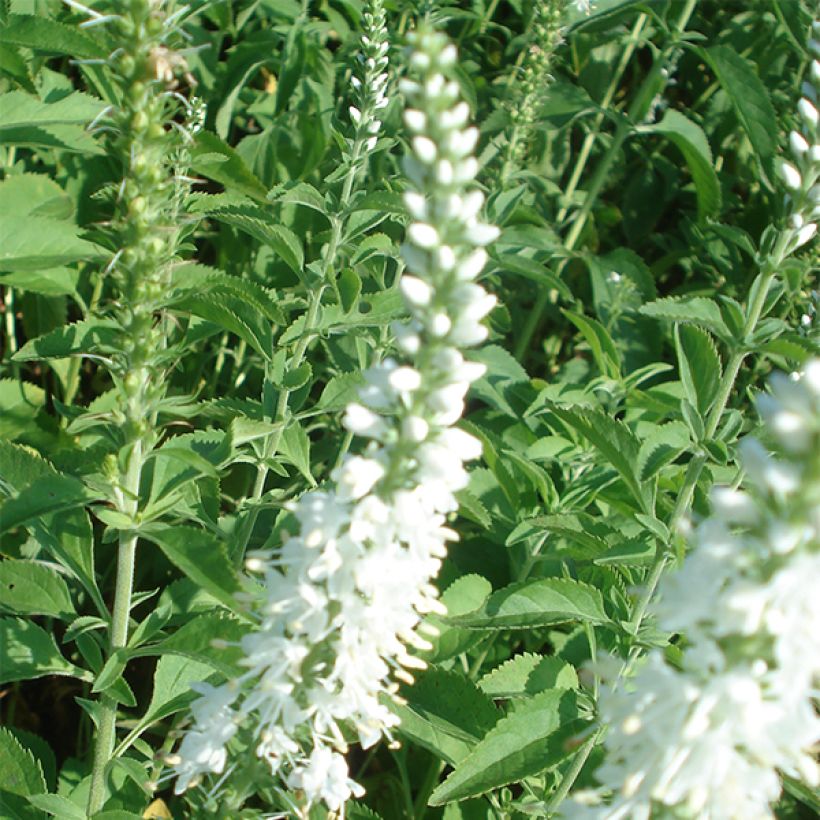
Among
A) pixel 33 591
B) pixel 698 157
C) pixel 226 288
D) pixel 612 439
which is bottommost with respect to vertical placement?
pixel 33 591

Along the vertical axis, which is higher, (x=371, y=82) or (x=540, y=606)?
(x=371, y=82)

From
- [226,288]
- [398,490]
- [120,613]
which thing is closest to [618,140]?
[226,288]

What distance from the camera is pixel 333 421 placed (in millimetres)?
4305

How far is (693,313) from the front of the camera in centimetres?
266

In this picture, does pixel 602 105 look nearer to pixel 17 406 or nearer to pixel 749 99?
pixel 749 99

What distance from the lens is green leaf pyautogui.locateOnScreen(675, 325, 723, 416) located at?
110 inches

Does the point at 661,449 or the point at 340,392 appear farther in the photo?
the point at 340,392

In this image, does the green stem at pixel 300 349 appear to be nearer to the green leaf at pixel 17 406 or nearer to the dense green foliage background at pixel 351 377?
the dense green foliage background at pixel 351 377

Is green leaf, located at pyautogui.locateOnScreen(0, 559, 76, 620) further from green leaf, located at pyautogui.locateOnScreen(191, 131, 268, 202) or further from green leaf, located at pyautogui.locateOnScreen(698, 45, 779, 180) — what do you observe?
green leaf, located at pyautogui.locateOnScreen(698, 45, 779, 180)

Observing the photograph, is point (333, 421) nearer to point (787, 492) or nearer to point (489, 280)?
point (489, 280)

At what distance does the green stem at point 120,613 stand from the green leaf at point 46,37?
3.92 ft

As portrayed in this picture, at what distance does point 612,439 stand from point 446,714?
0.90 meters

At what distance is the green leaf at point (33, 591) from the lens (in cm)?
245

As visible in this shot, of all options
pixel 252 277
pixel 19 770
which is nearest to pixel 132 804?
pixel 19 770
